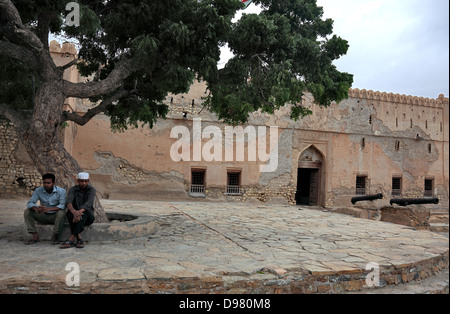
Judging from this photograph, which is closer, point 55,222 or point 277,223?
point 55,222

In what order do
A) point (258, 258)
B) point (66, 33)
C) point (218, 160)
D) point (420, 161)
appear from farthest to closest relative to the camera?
point (420, 161) < point (218, 160) < point (66, 33) < point (258, 258)

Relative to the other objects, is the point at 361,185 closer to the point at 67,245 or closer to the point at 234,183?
the point at 234,183

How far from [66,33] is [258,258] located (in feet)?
19.2

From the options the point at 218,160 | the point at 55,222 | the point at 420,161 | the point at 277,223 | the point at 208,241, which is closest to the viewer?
the point at 55,222

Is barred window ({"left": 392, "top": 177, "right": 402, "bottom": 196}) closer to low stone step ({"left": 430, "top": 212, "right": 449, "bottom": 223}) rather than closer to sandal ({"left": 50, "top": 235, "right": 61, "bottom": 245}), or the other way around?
low stone step ({"left": 430, "top": 212, "right": 449, "bottom": 223})

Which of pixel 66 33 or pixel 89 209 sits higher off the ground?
pixel 66 33

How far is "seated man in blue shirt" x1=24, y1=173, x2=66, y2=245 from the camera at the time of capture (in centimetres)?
529

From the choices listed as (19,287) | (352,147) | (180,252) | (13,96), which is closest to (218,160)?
(352,147)

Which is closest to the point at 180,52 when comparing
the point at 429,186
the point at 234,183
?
the point at 234,183

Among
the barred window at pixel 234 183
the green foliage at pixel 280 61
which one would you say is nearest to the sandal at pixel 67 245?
the green foliage at pixel 280 61

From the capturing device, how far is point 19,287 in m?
3.39

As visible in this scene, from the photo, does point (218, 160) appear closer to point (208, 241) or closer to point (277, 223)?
point (277, 223)

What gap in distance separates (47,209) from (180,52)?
329 centimetres

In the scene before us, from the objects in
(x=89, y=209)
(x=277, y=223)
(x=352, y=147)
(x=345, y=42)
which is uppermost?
(x=345, y=42)
